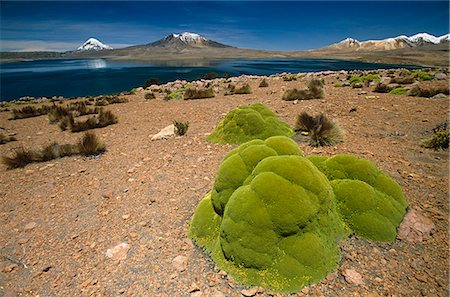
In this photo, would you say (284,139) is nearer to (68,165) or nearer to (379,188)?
(379,188)

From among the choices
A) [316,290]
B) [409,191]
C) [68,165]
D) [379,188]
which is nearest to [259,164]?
[316,290]

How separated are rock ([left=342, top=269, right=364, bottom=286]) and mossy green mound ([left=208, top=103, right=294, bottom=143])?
15.7 feet

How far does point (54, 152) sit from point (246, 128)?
18.8ft

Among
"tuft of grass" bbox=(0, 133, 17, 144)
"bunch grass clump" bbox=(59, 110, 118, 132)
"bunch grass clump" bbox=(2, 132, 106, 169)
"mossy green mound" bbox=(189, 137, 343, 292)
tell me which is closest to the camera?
"mossy green mound" bbox=(189, 137, 343, 292)

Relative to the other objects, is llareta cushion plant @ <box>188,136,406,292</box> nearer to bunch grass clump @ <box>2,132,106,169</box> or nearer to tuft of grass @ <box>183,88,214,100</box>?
bunch grass clump @ <box>2,132,106,169</box>

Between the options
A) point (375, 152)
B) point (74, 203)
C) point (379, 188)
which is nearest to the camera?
point (379, 188)

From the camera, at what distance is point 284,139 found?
4.57m

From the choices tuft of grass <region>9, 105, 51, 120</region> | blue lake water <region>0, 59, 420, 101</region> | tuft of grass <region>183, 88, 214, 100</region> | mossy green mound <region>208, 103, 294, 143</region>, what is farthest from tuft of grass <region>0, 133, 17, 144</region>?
blue lake water <region>0, 59, 420, 101</region>

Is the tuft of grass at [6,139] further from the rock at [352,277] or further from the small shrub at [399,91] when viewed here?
the small shrub at [399,91]

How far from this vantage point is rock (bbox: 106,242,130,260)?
3.99 meters

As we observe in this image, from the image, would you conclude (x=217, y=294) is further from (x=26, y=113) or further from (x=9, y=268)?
(x=26, y=113)

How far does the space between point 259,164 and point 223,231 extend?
105cm

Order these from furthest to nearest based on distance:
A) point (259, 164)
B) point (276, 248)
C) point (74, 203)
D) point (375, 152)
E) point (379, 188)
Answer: point (375, 152), point (74, 203), point (379, 188), point (259, 164), point (276, 248)

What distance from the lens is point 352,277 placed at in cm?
329
